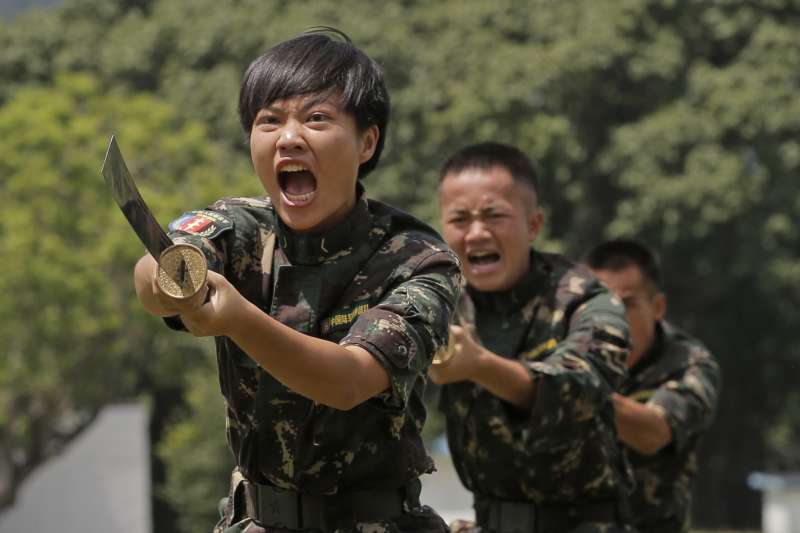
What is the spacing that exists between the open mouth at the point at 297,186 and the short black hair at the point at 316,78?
0.18 m

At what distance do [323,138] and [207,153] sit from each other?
21.3 metres

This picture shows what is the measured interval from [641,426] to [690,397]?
63cm

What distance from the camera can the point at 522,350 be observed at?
6.08 m

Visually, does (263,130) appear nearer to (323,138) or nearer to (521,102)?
(323,138)

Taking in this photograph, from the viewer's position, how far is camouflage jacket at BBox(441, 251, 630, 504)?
579 cm

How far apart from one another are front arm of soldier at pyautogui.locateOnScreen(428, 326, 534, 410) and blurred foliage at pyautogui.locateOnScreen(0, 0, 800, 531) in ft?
57.3

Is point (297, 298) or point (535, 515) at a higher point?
point (297, 298)

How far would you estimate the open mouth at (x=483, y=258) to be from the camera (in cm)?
601

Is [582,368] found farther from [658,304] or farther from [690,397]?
[658,304]

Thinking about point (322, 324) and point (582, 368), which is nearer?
point (322, 324)

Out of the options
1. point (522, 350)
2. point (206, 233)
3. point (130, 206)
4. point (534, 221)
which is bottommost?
point (130, 206)

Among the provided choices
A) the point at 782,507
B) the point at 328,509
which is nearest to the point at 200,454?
the point at 782,507

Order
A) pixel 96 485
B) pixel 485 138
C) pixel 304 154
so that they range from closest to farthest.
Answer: pixel 304 154
pixel 485 138
pixel 96 485

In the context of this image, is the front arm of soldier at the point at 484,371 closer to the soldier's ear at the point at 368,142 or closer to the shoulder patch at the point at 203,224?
the soldier's ear at the point at 368,142
